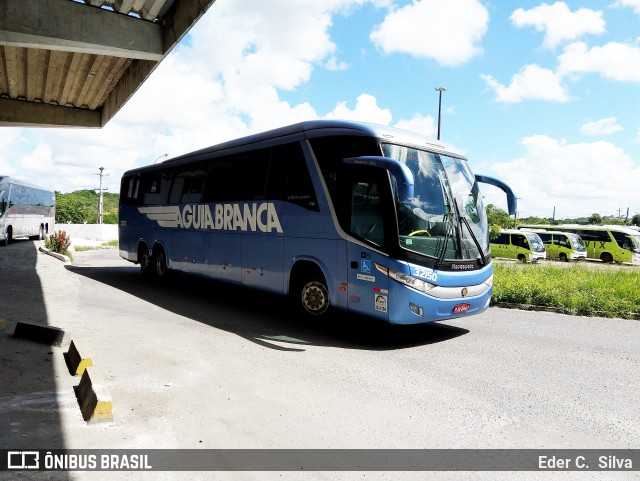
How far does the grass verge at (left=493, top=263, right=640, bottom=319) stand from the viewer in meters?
10.2

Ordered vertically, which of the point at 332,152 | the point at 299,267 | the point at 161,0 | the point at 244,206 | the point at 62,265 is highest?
the point at 161,0

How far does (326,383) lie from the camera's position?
550 centimetres

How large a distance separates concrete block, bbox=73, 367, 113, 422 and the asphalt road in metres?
0.11

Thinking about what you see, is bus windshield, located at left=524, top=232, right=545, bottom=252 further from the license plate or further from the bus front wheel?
the bus front wheel

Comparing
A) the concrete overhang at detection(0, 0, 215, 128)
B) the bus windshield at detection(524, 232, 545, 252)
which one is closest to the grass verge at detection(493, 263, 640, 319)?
the concrete overhang at detection(0, 0, 215, 128)

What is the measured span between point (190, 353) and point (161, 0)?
8456 mm

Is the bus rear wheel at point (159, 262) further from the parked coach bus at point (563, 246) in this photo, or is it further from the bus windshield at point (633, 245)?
the bus windshield at point (633, 245)

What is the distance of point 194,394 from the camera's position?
5016 millimetres

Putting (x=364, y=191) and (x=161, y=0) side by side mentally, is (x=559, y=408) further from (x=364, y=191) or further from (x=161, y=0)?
(x=161, y=0)

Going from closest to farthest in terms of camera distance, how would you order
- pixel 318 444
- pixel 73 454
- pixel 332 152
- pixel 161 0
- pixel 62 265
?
pixel 73 454 < pixel 318 444 < pixel 332 152 < pixel 161 0 < pixel 62 265

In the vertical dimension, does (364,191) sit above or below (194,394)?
above

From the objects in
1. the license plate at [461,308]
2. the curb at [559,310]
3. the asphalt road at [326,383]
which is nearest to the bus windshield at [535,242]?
the curb at [559,310]

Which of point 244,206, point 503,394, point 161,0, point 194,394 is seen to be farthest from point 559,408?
point 161,0

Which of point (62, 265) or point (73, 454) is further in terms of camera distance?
point (62, 265)
